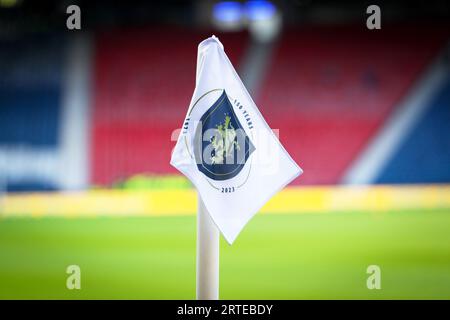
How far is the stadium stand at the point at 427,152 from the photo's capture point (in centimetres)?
961

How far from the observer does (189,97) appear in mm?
10328

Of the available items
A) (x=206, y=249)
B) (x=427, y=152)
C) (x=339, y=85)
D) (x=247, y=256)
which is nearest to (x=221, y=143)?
(x=206, y=249)

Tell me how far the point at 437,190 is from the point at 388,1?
3.33 m

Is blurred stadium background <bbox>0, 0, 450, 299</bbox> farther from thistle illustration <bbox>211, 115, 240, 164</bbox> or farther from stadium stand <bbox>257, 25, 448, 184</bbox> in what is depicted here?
thistle illustration <bbox>211, 115, 240, 164</bbox>

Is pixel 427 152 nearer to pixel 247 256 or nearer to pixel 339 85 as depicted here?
pixel 339 85

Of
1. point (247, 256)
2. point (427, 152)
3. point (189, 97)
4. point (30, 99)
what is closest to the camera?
point (247, 256)

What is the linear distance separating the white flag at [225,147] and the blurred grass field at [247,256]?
7.87 ft

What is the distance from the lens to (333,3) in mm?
9742

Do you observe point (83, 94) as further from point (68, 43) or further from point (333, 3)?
point (333, 3)

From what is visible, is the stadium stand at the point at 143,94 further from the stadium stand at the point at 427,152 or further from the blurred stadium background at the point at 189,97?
the stadium stand at the point at 427,152

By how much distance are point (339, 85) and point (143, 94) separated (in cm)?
360

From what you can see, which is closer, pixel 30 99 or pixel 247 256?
pixel 247 256

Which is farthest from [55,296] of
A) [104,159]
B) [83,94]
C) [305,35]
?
[305,35]
